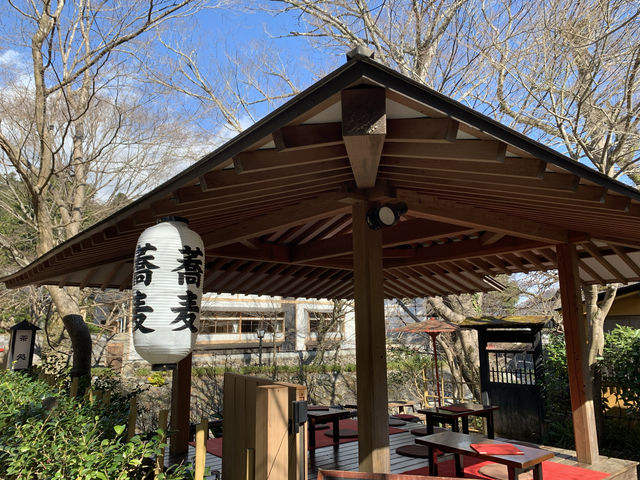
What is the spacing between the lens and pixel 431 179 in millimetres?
3646

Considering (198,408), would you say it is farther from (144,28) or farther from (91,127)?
(144,28)

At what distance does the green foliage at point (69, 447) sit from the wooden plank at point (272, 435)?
20.8 inches

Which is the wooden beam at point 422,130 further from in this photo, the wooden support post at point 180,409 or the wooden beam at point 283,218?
the wooden support post at point 180,409

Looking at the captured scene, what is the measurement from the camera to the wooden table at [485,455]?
3.96 meters

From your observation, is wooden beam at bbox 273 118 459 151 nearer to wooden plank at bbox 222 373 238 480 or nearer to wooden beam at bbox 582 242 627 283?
wooden plank at bbox 222 373 238 480

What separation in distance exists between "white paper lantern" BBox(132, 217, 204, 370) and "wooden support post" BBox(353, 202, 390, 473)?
1.37m

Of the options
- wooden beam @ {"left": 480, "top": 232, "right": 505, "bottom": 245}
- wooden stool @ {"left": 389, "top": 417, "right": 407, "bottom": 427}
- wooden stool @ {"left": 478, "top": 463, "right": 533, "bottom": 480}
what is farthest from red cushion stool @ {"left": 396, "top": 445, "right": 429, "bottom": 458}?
wooden beam @ {"left": 480, "top": 232, "right": 505, "bottom": 245}

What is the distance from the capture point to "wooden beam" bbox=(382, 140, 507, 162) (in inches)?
104

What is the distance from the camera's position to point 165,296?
11.0 feet

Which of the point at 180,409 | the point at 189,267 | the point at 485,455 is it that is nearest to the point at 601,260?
the point at 485,455

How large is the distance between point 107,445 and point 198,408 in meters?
15.8

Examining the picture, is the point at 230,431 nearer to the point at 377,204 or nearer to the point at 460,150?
the point at 377,204

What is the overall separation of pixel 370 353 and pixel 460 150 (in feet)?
5.85

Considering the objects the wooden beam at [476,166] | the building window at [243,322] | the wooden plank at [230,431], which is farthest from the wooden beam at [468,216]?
the building window at [243,322]
